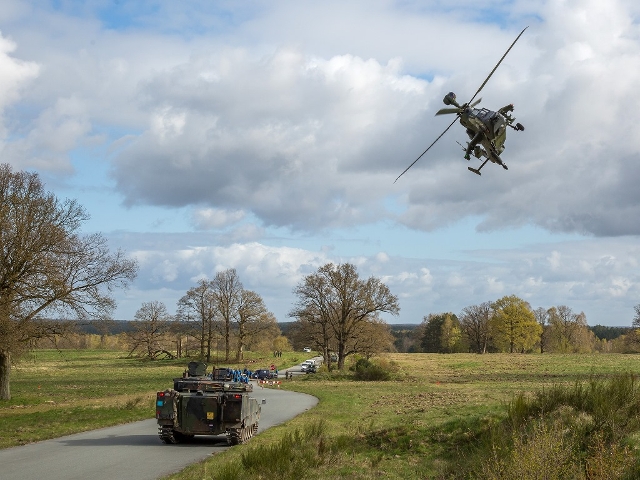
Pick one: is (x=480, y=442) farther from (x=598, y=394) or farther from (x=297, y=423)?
(x=297, y=423)

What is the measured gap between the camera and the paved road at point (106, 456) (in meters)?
13.2

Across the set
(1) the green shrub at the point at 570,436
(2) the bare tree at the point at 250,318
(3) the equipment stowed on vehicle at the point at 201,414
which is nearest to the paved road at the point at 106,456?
(3) the equipment stowed on vehicle at the point at 201,414

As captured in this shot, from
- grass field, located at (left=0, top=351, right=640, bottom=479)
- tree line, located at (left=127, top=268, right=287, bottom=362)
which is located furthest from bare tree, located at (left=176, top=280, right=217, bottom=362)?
grass field, located at (left=0, top=351, right=640, bottom=479)

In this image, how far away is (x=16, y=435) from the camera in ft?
63.6

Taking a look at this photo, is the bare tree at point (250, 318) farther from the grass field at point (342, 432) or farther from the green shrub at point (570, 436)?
the green shrub at point (570, 436)

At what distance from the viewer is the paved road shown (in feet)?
43.2

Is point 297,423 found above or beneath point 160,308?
beneath

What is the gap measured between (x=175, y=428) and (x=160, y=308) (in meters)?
71.4

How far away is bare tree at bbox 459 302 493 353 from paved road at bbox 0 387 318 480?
106443 mm

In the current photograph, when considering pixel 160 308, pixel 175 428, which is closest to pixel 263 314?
pixel 160 308

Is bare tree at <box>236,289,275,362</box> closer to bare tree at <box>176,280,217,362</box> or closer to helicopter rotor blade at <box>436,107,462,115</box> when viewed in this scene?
bare tree at <box>176,280,217,362</box>

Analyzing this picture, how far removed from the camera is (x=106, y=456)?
15.3 meters

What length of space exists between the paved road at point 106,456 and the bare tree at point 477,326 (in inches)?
4191

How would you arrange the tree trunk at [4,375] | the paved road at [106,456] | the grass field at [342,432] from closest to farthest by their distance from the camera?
the paved road at [106,456] → the grass field at [342,432] → the tree trunk at [4,375]
